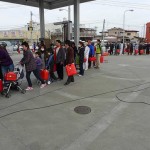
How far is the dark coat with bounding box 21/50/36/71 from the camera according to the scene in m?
6.87

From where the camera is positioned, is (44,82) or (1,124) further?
(44,82)

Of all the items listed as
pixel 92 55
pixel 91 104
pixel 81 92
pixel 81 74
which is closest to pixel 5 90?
pixel 81 92

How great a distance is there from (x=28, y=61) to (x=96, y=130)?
382 cm

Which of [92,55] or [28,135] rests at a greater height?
[92,55]

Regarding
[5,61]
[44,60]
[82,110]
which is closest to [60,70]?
[44,60]

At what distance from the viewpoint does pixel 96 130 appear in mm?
4215

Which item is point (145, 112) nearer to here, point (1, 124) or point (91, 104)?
point (91, 104)

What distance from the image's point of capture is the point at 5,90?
22.4 ft

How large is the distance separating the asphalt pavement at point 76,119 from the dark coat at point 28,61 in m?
0.91

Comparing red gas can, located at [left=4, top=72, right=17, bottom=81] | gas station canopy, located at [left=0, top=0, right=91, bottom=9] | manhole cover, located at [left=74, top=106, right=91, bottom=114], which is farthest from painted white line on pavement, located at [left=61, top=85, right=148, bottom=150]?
gas station canopy, located at [left=0, top=0, right=91, bottom=9]

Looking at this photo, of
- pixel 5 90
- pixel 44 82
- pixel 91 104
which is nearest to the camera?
pixel 91 104

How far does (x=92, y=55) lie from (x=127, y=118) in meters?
6.96

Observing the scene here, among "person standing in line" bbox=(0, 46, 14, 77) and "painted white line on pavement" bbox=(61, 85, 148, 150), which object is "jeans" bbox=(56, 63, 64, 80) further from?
"painted white line on pavement" bbox=(61, 85, 148, 150)

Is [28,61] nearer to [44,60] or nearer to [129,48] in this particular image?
[44,60]
